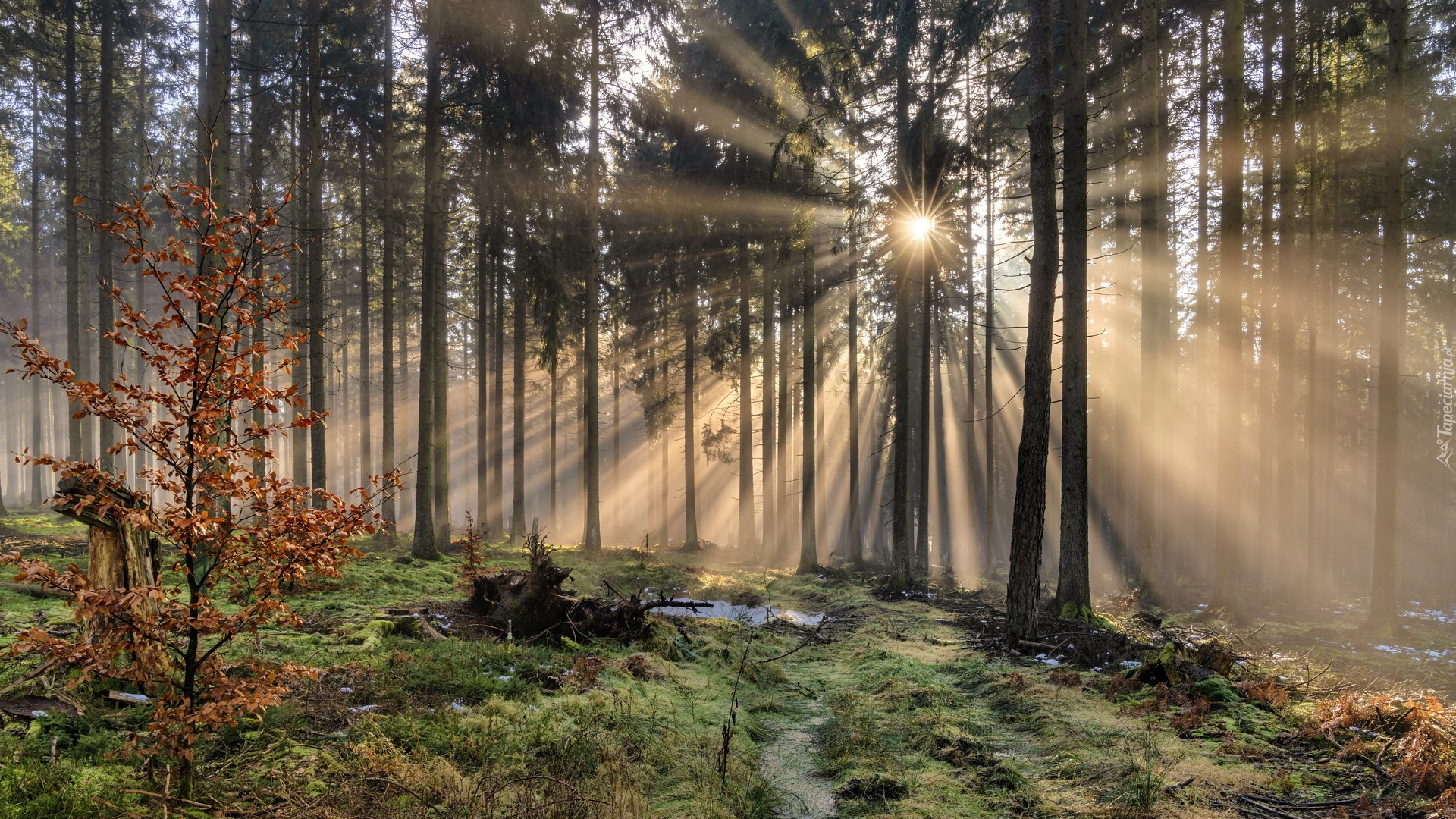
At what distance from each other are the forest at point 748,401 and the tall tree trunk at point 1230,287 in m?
0.12

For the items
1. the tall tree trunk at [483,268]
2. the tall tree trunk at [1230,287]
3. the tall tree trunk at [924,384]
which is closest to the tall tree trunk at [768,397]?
the tall tree trunk at [924,384]

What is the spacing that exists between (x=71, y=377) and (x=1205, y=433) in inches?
1517

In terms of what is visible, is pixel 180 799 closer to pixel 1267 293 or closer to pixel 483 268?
pixel 483 268

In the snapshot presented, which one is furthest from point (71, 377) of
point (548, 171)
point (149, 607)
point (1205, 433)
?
point (1205, 433)

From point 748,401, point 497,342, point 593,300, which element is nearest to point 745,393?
point 748,401

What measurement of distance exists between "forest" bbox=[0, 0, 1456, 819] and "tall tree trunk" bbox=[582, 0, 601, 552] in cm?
19

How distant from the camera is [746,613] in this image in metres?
13.3

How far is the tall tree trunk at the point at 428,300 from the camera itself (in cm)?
1526

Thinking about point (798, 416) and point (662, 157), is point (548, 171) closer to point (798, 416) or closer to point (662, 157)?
point (662, 157)

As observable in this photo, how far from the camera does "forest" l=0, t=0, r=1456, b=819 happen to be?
4.11 meters

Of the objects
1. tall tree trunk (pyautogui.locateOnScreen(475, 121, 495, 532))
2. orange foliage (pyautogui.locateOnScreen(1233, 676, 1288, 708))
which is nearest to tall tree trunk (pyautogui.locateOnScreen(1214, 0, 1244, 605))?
orange foliage (pyautogui.locateOnScreen(1233, 676, 1288, 708))

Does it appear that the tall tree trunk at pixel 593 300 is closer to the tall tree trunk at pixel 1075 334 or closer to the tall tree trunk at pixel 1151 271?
the tall tree trunk at pixel 1075 334

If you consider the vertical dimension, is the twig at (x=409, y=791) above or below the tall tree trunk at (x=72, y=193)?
below

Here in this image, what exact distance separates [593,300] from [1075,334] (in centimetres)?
1249
